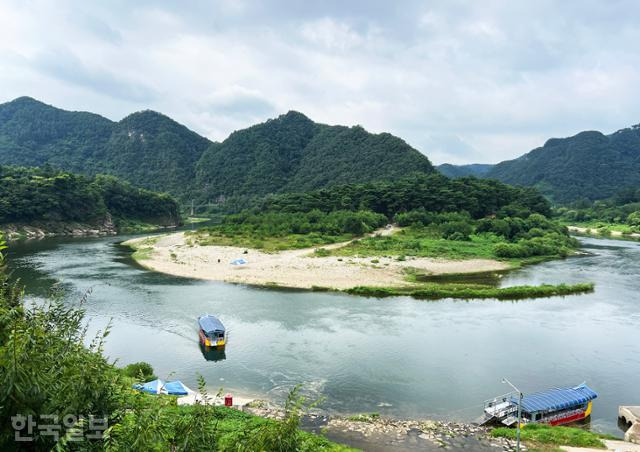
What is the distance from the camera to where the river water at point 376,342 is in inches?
942

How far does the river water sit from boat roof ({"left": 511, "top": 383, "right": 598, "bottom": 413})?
4.87 feet

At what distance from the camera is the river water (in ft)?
78.5

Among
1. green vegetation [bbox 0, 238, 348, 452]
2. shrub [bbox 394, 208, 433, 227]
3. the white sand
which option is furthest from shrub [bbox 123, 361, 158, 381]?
the white sand

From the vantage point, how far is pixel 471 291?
45625 mm

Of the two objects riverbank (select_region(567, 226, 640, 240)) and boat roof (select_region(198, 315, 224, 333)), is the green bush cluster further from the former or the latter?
riverbank (select_region(567, 226, 640, 240))

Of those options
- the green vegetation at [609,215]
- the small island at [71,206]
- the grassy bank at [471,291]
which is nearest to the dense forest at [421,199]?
the green vegetation at [609,215]

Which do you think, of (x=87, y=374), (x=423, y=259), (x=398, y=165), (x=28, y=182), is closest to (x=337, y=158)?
(x=398, y=165)

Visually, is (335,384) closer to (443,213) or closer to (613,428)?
(613,428)

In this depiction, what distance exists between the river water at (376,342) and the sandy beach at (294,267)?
4.12 metres

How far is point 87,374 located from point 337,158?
186m

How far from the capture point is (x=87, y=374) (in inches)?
269

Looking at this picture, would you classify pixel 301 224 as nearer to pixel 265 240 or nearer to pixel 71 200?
pixel 265 240

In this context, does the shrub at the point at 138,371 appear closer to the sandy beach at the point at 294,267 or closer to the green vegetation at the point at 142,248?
the sandy beach at the point at 294,267

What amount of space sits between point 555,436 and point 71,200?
364 ft
